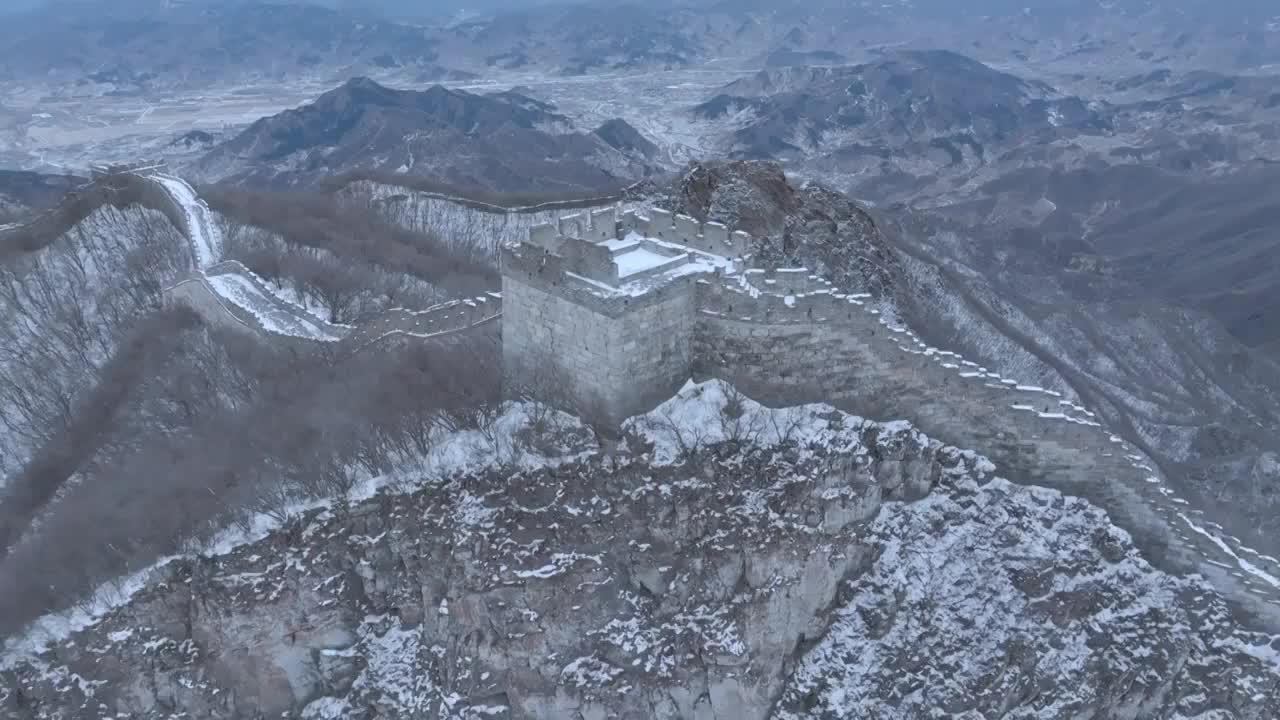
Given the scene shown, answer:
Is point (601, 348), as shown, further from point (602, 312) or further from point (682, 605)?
point (682, 605)

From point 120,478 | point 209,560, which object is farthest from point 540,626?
point 120,478

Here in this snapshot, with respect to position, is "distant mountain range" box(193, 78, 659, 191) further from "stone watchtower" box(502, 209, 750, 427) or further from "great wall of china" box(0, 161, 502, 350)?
"stone watchtower" box(502, 209, 750, 427)

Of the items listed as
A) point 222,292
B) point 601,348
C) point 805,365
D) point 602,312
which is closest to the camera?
point 602,312

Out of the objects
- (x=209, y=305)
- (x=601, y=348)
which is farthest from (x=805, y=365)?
(x=209, y=305)

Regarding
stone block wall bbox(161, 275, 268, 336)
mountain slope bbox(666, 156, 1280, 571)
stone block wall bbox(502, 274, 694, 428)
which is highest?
stone block wall bbox(502, 274, 694, 428)

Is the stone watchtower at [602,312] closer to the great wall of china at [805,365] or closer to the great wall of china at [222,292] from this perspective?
the great wall of china at [805,365]

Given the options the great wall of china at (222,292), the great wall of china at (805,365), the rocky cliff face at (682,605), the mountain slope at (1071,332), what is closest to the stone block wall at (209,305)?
the great wall of china at (222,292)

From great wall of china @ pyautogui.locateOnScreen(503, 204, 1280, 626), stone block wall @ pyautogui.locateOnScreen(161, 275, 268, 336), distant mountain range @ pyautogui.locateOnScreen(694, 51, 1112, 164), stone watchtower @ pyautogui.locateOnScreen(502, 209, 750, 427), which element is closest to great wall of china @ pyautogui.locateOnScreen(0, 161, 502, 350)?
stone block wall @ pyautogui.locateOnScreen(161, 275, 268, 336)
